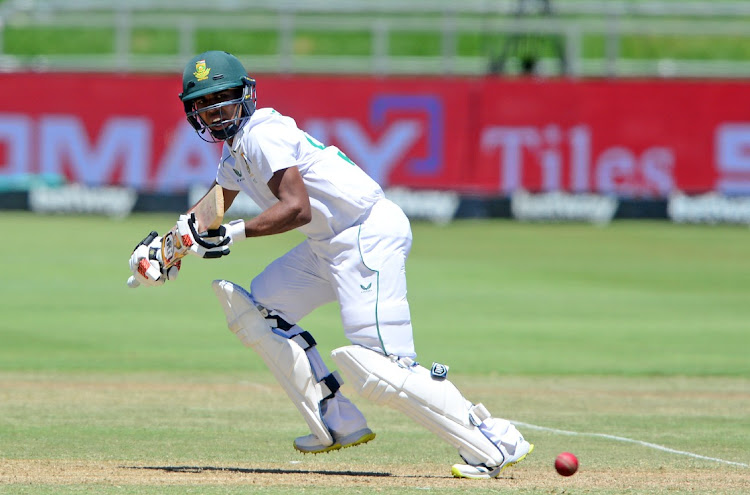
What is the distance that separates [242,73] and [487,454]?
7.11 ft

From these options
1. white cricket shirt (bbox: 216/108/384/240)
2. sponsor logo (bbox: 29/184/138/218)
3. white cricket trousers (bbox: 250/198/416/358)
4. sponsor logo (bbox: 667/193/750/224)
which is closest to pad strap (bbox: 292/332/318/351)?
white cricket trousers (bbox: 250/198/416/358)

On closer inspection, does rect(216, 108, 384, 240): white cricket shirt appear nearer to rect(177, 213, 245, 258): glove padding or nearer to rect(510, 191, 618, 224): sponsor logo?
rect(177, 213, 245, 258): glove padding

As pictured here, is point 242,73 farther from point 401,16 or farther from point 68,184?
point 401,16

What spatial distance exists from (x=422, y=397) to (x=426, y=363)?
15.6 feet

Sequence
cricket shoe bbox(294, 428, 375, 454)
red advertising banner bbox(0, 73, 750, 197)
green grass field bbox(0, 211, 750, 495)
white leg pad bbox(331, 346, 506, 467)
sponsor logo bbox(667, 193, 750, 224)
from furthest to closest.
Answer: sponsor logo bbox(667, 193, 750, 224) < red advertising banner bbox(0, 73, 750, 197) < cricket shoe bbox(294, 428, 375, 454) < green grass field bbox(0, 211, 750, 495) < white leg pad bbox(331, 346, 506, 467)

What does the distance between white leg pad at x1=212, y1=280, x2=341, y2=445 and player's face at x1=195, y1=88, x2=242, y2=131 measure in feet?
2.58

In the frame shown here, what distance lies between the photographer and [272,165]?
19.9 feet

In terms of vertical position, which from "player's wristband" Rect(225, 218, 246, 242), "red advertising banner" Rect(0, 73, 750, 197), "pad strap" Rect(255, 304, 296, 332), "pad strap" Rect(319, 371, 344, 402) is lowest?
"red advertising banner" Rect(0, 73, 750, 197)

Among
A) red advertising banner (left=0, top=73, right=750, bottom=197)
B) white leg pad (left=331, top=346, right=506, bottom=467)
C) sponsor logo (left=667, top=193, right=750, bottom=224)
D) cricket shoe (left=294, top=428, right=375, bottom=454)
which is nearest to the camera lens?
white leg pad (left=331, top=346, right=506, bottom=467)

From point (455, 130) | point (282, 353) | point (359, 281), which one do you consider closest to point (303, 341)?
point (282, 353)

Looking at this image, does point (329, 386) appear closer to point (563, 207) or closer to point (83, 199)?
point (563, 207)

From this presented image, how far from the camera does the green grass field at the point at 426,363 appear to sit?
6355 mm

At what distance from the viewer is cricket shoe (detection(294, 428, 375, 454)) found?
6461 mm

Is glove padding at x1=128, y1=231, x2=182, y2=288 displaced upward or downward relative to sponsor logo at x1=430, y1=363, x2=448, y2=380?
upward
